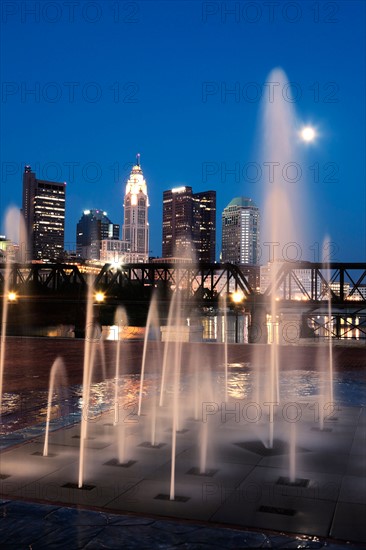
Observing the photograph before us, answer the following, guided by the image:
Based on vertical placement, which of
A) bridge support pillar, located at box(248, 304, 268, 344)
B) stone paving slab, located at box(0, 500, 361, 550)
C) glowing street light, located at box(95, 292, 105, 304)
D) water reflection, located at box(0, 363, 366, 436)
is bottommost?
stone paving slab, located at box(0, 500, 361, 550)

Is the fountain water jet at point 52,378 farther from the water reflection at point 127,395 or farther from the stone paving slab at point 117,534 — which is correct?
the stone paving slab at point 117,534

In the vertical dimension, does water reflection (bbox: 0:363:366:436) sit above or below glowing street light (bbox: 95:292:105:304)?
below

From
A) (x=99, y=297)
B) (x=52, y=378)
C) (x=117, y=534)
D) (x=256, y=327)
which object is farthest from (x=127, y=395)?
(x=99, y=297)

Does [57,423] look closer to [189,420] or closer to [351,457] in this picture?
[189,420]

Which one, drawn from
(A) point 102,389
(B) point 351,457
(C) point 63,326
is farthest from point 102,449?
(C) point 63,326

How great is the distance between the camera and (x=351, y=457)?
7727mm

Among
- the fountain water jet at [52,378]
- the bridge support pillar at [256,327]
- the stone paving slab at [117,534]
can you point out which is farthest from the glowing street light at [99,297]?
the stone paving slab at [117,534]

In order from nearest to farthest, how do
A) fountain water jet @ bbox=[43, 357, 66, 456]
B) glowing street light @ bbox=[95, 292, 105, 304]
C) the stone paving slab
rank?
1. the stone paving slab
2. fountain water jet @ bbox=[43, 357, 66, 456]
3. glowing street light @ bbox=[95, 292, 105, 304]

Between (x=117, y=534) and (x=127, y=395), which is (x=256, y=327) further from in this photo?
(x=117, y=534)

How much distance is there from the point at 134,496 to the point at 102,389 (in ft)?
25.8

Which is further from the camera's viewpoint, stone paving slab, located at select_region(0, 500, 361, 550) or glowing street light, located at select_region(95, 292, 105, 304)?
glowing street light, located at select_region(95, 292, 105, 304)

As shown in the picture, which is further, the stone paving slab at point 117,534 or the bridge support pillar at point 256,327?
the bridge support pillar at point 256,327

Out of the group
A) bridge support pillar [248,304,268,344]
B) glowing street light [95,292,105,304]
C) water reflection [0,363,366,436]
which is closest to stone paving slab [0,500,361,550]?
water reflection [0,363,366,436]

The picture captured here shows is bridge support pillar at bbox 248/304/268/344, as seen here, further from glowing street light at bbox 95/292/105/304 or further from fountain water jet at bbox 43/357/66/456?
fountain water jet at bbox 43/357/66/456
